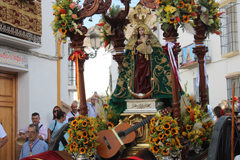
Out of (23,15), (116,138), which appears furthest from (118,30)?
(23,15)

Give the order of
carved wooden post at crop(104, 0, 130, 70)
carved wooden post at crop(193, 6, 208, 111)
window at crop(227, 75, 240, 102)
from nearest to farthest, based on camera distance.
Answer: carved wooden post at crop(193, 6, 208, 111), carved wooden post at crop(104, 0, 130, 70), window at crop(227, 75, 240, 102)

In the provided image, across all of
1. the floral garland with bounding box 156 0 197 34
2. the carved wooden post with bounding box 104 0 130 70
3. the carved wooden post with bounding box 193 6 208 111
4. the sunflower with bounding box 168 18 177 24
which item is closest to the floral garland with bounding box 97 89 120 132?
the carved wooden post with bounding box 104 0 130 70

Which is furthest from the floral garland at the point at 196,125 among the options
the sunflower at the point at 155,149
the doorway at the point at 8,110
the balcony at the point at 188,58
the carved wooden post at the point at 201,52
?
the balcony at the point at 188,58

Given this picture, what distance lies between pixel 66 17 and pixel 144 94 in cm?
180

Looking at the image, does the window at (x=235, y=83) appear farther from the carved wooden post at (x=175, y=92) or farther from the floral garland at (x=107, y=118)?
the carved wooden post at (x=175, y=92)

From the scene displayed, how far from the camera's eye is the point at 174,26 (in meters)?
5.16

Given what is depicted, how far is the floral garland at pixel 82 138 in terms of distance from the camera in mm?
5168

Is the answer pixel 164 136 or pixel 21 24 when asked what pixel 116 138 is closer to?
pixel 164 136

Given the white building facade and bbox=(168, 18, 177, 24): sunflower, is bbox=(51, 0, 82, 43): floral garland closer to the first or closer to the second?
bbox=(168, 18, 177, 24): sunflower

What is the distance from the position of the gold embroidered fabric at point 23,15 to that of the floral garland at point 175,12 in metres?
4.97

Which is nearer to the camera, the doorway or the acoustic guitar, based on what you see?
the acoustic guitar

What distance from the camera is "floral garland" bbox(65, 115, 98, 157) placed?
517 centimetres

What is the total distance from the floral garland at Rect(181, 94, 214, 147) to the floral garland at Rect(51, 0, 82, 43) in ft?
7.15

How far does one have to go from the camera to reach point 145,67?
6.21 meters
